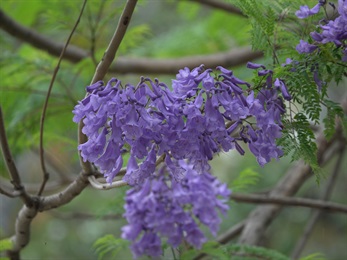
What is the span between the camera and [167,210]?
2.32 meters

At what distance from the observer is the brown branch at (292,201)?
2.93 m

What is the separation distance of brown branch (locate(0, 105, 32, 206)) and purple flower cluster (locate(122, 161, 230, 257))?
1.53 ft

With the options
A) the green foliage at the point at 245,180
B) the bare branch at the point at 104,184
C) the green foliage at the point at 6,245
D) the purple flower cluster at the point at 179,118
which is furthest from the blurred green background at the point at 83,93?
the bare branch at the point at 104,184

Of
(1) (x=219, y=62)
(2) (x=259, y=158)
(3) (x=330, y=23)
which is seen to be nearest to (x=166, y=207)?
(2) (x=259, y=158)

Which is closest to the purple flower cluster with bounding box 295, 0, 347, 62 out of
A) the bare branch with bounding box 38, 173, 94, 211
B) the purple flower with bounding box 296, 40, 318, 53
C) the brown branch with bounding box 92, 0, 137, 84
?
the purple flower with bounding box 296, 40, 318, 53

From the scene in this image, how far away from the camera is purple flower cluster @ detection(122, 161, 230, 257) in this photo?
230cm

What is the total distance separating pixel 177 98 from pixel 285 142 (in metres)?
0.30

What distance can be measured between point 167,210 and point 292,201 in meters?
0.91

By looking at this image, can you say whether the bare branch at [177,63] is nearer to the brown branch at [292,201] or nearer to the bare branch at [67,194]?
the brown branch at [292,201]

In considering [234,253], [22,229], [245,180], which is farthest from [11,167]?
[245,180]

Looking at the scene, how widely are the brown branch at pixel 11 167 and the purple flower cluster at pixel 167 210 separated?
1.53ft

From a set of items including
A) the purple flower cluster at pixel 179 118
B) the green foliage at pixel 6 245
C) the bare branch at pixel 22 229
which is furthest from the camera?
the green foliage at pixel 6 245

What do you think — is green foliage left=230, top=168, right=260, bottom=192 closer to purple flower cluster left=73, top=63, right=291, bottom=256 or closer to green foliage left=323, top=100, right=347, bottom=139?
green foliage left=323, top=100, right=347, bottom=139

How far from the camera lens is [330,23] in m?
1.42
